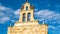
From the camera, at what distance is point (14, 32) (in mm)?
60156

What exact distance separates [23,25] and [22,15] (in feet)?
7.26

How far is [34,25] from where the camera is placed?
5938 centimetres

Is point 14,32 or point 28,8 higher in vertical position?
point 28,8

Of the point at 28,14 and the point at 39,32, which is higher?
the point at 28,14

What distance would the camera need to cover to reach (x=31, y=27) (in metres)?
59.5

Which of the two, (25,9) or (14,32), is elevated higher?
(25,9)

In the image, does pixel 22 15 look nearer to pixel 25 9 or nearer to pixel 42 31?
pixel 25 9

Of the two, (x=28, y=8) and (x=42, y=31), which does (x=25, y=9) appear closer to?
(x=28, y=8)

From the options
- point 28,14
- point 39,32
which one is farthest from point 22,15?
point 39,32

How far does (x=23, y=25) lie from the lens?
6003 centimetres

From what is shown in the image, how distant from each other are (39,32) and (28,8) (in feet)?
17.2

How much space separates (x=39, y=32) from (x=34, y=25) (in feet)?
5.19

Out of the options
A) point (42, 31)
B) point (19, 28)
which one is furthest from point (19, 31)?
point (42, 31)

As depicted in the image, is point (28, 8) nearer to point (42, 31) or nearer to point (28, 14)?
point (28, 14)
